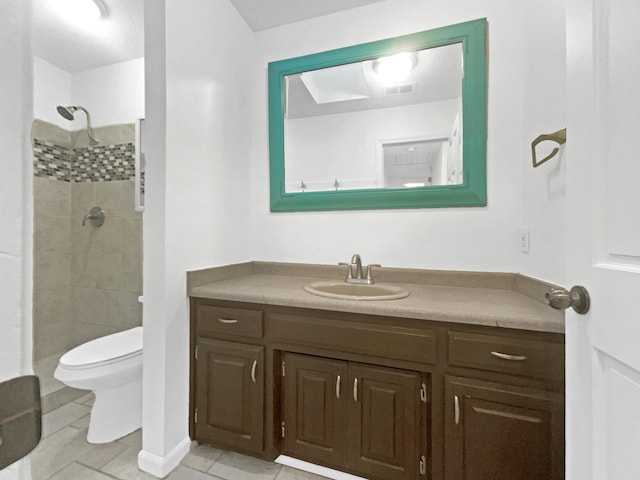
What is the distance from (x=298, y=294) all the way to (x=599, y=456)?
1.05 metres

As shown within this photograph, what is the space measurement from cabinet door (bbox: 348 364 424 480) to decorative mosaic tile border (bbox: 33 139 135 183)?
225cm

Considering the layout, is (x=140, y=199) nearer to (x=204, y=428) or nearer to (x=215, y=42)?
(x=215, y=42)

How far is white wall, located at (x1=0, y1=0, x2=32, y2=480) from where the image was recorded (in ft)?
0.82

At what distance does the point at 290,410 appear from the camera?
4.43ft

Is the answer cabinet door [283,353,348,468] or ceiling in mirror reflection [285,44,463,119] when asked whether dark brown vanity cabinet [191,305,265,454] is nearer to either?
cabinet door [283,353,348,468]

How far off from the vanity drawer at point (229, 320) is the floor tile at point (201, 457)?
0.61 m

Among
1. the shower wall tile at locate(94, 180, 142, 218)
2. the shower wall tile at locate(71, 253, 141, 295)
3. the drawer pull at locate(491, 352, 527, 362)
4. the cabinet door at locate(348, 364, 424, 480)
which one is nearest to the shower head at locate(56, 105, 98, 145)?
the shower wall tile at locate(94, 180, 142, 218)

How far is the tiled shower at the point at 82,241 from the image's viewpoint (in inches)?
89.4

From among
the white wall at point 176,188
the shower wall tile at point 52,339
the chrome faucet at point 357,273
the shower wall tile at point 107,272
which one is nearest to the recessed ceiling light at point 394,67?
the white wall at point 176,188

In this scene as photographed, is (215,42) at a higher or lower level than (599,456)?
higher

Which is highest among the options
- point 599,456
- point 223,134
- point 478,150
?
point 223,134

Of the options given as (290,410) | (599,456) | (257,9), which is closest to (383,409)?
(290,410)

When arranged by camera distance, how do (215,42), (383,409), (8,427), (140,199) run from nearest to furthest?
(8,427), (383,409), (215,42), (140,199)

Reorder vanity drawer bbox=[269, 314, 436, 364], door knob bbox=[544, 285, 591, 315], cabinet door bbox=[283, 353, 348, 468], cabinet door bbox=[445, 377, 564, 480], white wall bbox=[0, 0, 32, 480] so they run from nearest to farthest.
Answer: white wall bbox=[0, 0, 32, 480], door knob bbox=[544, 285, 591, 315], cabinet door bbox=[445, 377, 564, 480], vanity drawer bbox=[269, 314, 436, 364], cabinet door bbox=[283, 353, 348, 468]
